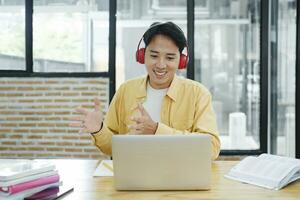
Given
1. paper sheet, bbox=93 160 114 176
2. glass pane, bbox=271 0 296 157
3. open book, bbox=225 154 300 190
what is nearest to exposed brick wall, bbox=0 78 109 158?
glass pane, bbox=271 0 296 157

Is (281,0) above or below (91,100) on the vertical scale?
above

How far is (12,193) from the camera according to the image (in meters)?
1.57

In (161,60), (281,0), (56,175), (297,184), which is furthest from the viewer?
(281,0)

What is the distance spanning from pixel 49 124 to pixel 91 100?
1.62ft

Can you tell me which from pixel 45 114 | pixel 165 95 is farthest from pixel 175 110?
pixel 45 114

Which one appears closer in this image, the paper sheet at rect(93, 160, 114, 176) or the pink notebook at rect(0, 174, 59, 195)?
the pink notebook at rect(0, 174, 59, 195)

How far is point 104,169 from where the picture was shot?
6.91 feet

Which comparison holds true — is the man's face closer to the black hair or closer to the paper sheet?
the black hair

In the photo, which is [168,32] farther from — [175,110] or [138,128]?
[138,128]

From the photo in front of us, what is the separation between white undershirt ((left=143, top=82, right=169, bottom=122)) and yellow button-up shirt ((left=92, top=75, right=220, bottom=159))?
1.1 inches

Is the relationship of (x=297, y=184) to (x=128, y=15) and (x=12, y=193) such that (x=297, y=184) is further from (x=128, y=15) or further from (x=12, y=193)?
(x=128, y=15)

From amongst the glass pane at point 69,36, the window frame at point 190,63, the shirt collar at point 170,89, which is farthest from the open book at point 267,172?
the glass pane at point 69,36

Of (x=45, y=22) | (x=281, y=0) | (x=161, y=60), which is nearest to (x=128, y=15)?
(x=45, y=22)

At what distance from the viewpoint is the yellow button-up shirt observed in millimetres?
2223
